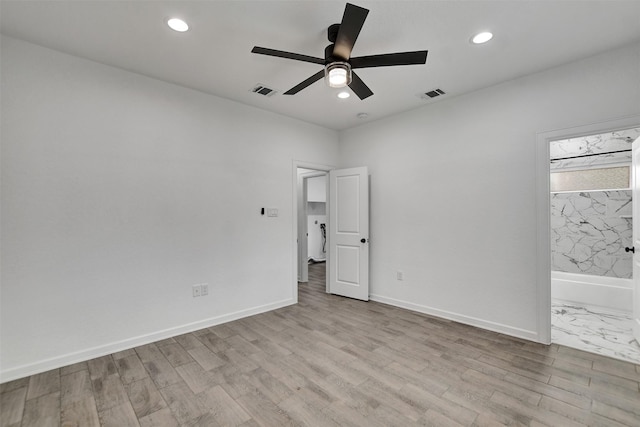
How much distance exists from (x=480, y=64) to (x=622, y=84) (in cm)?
121

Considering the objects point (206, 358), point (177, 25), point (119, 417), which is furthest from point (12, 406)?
point (177, 25)

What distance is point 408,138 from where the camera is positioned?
414 cm

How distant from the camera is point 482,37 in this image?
7.88 feet

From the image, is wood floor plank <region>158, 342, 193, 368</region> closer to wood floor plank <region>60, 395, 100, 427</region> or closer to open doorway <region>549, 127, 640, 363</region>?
wood floor plank <region>60, 395, 100, 427</region>

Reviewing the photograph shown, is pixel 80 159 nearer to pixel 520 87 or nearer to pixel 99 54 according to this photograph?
pixel 99 54

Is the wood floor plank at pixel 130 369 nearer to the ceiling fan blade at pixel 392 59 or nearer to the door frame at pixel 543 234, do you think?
the ceiling fan blade at pixel 392 59

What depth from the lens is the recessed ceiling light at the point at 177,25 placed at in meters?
2.20

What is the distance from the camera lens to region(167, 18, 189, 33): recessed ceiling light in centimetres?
220

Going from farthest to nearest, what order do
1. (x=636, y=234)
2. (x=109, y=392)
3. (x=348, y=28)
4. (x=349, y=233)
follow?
(x=349, y=233) → (x=636, y=234) → (x=109, y=392) → (x=348, y=28)

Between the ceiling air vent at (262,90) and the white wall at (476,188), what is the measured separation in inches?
70.9

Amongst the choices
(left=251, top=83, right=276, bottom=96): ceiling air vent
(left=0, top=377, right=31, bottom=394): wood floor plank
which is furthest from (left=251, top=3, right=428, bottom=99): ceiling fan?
(left=0, top=377, right=31, bottom=394): wood floor plank

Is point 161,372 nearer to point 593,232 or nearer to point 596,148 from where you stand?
point 593,232

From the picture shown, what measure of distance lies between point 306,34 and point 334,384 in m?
2.85

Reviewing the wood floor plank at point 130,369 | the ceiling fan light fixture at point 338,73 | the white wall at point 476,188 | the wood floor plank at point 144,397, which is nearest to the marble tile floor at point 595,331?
the white wall at point 476,188
